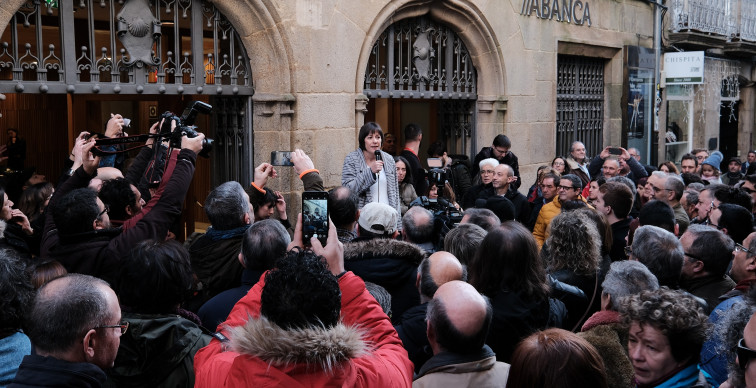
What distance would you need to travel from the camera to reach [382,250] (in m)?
3.80

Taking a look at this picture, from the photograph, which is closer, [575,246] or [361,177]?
[575,246]

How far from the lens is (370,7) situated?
830cm

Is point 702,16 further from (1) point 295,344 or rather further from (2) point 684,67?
(1) point 295,344

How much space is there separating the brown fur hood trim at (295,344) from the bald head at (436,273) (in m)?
1.20

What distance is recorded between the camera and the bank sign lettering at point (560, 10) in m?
10.6

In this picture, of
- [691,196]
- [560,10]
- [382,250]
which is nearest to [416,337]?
[382,250]

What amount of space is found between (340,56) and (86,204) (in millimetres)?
4677

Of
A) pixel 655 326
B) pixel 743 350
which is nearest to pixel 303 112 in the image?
pixel 655 326

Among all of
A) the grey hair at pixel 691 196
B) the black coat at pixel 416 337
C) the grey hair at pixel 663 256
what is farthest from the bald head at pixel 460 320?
the grey hair at pixel 691 196

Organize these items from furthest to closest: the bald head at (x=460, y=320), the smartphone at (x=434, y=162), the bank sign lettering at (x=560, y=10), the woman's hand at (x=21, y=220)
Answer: the bank sign lettering at (x=560, y=10) → the smartphone at (x=434, y=162) → the woman's hand at (x=21, y=220) → the bald head at (x=460, y=320)

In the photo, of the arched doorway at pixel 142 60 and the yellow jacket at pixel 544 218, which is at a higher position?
the arched doorway at pixel 142 60

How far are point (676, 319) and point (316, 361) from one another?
1.42 m

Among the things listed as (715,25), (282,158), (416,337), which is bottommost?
(416,337)

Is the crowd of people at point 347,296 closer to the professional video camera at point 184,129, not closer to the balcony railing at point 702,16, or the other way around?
the professional video camera at point 184,129
